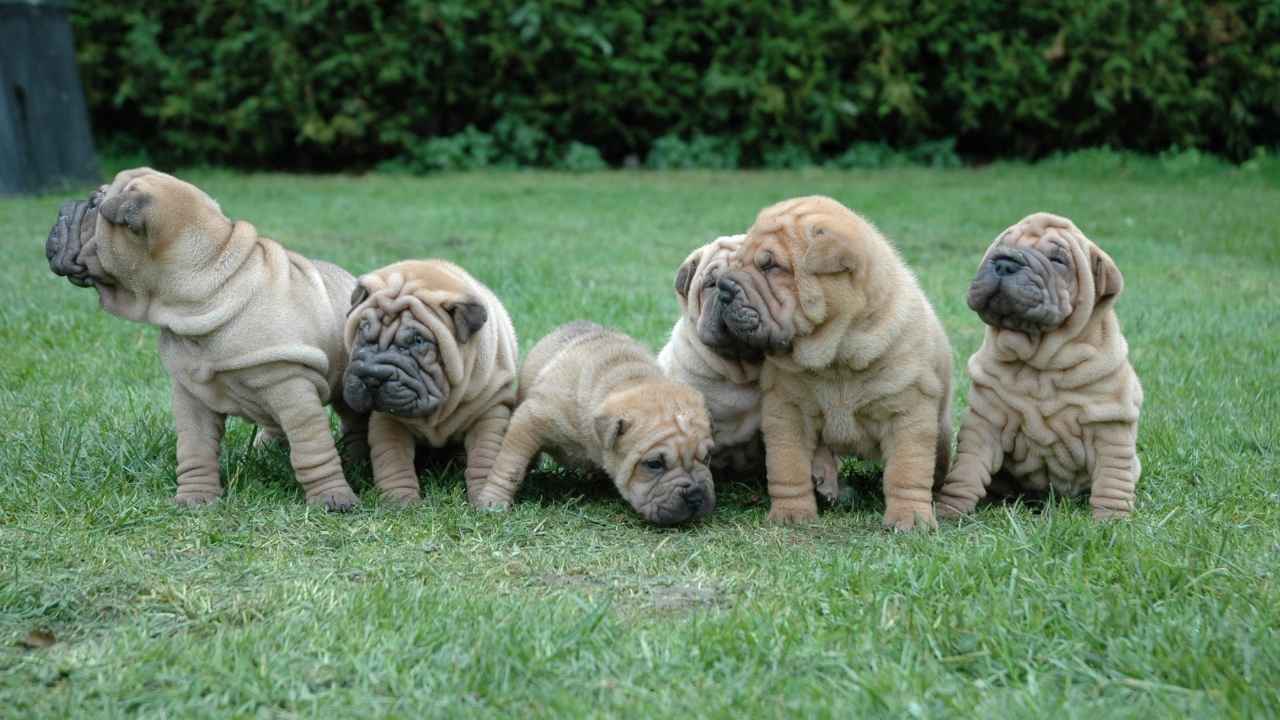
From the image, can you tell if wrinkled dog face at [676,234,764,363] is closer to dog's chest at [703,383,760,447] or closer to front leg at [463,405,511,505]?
dog's chest at [703,383,760,447]

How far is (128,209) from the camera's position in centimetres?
520

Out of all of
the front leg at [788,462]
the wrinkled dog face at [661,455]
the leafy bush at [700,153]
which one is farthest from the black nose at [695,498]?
the leafy bush at [700,153]

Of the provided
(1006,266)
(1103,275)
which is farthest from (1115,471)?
(1006,266)

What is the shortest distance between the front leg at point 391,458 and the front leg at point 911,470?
6.64 feet

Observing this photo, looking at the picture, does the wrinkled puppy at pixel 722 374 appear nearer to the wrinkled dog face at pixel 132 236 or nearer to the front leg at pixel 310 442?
the front leg at pixel 310 442

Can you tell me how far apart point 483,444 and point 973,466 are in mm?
2136

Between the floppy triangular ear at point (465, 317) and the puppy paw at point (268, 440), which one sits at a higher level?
the floppy triangular ear at point (465, 317)

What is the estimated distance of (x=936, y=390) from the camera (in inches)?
A: 207

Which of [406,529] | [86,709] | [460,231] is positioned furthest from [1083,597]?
[460,231]

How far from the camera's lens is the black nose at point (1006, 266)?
5.10 m

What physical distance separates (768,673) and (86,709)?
1.89 metres

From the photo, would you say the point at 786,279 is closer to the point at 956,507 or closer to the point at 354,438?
the point at 956,507

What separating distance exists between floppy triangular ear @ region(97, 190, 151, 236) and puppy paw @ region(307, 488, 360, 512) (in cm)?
131

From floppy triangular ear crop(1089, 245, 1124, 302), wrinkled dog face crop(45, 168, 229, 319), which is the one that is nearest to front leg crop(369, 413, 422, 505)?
wrinkled dog face crop(45, 168, 229, 319)
